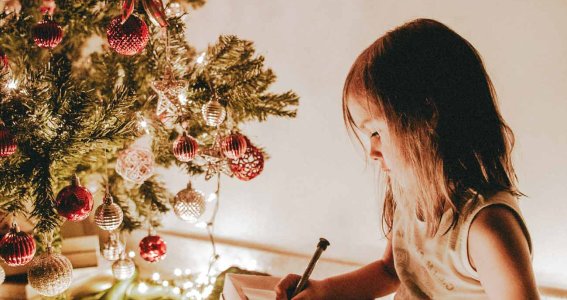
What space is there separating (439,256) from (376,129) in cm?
19

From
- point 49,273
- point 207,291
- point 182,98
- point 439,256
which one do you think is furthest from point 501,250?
point 207,291

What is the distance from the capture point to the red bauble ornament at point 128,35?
646 mm

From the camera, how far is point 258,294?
1.99ft

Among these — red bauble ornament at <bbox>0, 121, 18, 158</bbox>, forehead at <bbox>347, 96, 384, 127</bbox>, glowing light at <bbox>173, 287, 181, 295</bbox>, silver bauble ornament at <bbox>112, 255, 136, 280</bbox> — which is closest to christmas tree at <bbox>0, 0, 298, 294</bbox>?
red bauble ornament at <bbox>0, 121, 18, 158</bbox>

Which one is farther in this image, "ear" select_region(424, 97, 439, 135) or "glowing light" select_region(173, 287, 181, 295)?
"glowing light" select_region(173, 287, 181, 295)

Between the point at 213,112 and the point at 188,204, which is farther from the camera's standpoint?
the point at 188,204

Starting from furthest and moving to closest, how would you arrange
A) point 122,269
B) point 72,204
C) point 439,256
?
point 122,269 → point 72,204 → point 439,256

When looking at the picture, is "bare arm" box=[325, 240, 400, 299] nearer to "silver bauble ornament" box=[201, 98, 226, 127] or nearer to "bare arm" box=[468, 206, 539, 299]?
"bare arm" box=[468, 206, 539, 299]

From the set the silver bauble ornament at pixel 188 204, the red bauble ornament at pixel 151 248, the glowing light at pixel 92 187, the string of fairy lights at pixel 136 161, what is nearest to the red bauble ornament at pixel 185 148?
the string of fairy lights at pixel 136 161

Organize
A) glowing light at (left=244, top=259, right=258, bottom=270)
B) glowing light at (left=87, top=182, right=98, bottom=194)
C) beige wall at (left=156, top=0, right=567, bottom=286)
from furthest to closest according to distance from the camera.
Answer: glowing light at (left=244, top=259, right=258, bottom=270) → glowing light at (left=87, top=182, right=98, bottom=194) → beige wall at (left=156, top=0, right=567, bottom=286)

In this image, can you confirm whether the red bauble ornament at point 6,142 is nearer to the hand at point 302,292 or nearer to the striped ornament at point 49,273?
the striped ornament at point 49,273

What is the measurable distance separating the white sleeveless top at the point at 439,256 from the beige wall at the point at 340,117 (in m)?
0.46

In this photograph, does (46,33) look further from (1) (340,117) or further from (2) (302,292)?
(1) (340,117)

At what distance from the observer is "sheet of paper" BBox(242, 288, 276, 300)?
59 cm
